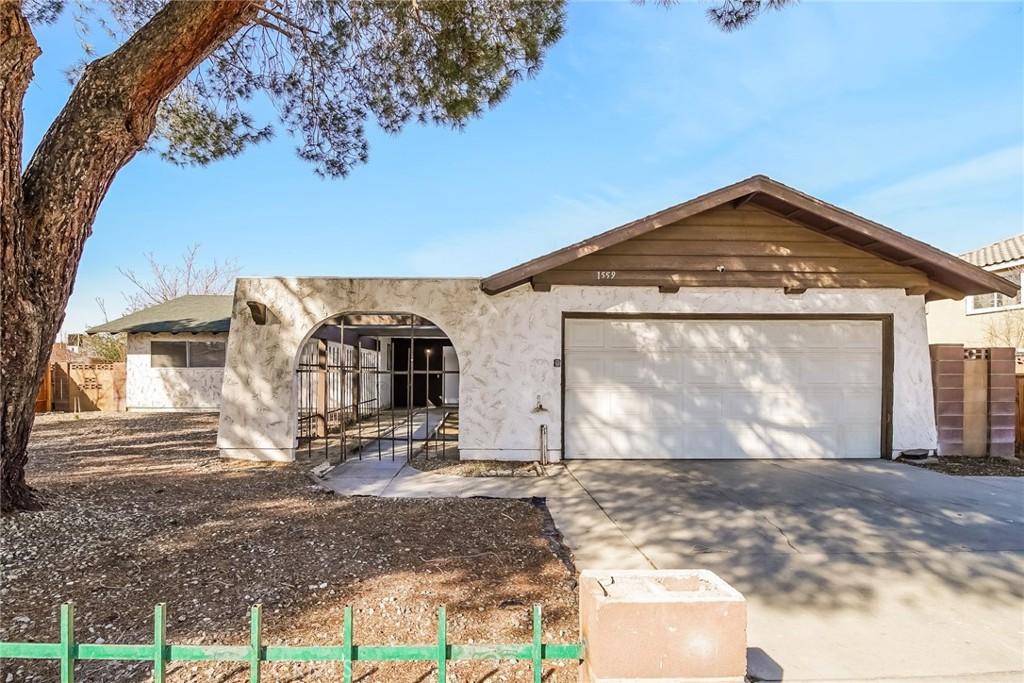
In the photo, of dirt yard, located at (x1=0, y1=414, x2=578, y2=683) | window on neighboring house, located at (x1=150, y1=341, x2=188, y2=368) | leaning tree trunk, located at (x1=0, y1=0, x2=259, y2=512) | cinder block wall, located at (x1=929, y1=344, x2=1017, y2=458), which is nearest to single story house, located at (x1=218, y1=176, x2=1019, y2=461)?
cinder block wall, located at (x1=929, y1=344, x2=1017, y2=458)

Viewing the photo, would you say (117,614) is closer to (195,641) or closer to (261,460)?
(195,641)

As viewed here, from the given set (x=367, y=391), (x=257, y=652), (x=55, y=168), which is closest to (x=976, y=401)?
(x=257, y=652)

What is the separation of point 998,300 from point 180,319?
26.0 meters

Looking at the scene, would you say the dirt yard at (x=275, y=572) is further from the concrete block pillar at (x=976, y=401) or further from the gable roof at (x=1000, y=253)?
the gable roof at (x=1000, y=253)

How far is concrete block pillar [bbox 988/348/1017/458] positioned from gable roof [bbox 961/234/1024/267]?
19.3 ft

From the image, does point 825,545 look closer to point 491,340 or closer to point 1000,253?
point 491,340

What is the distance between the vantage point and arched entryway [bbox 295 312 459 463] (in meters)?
9.73

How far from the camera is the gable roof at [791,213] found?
8.07 metres

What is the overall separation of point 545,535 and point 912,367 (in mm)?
7887

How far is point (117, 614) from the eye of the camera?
332 cm

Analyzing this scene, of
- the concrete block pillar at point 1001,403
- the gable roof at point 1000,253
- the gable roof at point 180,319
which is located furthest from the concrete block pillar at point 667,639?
the gable roof at point 180,319

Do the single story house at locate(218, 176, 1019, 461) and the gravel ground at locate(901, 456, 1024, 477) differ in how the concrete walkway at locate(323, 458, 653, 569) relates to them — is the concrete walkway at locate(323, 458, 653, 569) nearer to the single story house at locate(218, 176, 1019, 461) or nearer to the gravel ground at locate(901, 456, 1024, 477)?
the single story house at locate(218, 176, 1019, 461)

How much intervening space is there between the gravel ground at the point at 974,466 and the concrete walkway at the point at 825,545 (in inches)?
18.6

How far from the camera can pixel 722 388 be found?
29.7ft
